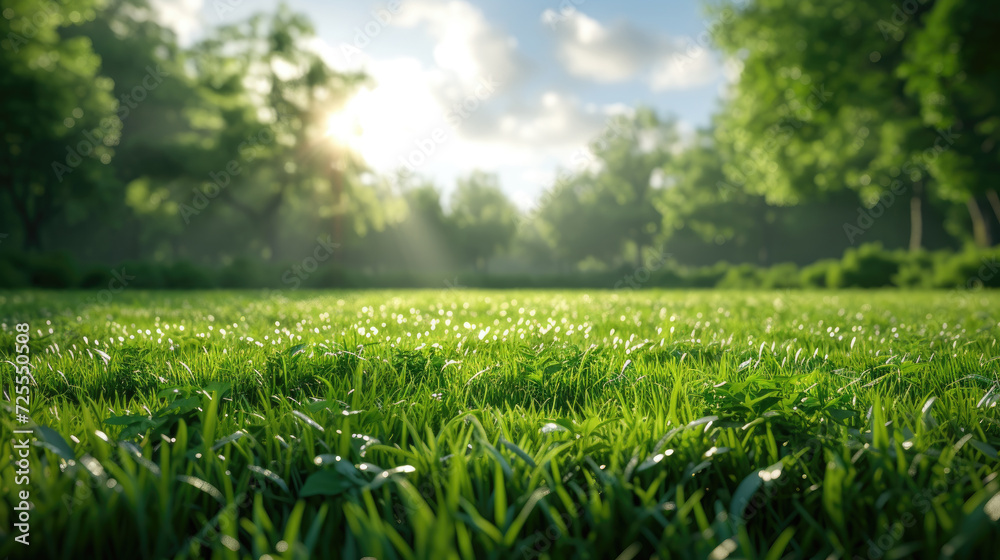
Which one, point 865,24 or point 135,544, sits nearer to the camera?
point 135,544

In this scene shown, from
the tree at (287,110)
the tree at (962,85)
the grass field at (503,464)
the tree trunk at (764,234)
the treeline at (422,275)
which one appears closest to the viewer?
the grass field at (503,464)

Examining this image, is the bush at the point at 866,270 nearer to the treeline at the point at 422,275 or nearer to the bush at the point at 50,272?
the treeline at the point at 422,275

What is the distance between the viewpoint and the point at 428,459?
1508 mm

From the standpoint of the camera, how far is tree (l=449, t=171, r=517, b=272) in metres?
55.5

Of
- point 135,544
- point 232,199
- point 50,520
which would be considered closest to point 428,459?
point 135,544

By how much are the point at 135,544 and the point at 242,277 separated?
2480 centimetres

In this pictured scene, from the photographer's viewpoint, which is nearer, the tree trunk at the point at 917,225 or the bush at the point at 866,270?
the bush at the point at 866,270

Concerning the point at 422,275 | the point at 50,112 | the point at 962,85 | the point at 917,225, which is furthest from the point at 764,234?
the point at 50,112

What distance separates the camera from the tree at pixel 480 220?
55.5m

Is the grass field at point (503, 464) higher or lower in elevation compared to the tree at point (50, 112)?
lower

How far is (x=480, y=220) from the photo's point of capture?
57.2m

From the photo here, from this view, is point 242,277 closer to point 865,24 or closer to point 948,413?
point 948,413

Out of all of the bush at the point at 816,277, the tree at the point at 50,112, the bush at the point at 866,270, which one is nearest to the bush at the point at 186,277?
the tree at the point at 50,112

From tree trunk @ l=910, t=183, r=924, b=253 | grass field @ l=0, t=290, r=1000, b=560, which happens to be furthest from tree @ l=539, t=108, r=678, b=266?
grass field @ l=0, t=290, r=1000, b=560
